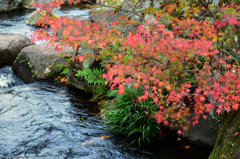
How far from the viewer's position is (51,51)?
24.6 feet

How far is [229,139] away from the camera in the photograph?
2875mm

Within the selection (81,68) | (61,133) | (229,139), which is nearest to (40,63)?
(81,68)

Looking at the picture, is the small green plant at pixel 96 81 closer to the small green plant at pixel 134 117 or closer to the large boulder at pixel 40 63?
the small green plant at pixel 134 117

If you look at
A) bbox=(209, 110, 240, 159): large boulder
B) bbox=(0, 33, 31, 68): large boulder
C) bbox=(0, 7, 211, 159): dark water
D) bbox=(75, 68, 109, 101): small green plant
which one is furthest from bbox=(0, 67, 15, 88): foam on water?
bbox=(209, 110, 240, 159): large boulder

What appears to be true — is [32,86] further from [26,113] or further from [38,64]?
[26,113]

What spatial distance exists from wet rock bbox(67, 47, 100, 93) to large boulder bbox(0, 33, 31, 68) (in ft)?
11.6

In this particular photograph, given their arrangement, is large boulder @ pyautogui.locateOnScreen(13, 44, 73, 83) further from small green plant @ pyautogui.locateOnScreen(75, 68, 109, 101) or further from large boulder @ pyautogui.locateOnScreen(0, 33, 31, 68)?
small green plant @ pyautogui.locateOnScreen(75, 68, 109, 101)

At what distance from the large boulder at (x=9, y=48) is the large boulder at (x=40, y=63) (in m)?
1.03

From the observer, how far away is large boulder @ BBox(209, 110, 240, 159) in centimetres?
263

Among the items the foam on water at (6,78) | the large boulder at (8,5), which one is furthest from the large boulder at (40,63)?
the large boulder at (8,5)

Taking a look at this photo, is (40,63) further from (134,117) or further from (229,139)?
(229,139)

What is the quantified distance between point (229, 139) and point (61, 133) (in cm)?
322

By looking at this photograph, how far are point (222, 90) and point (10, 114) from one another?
15.8ft

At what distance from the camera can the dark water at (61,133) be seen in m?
3.85
